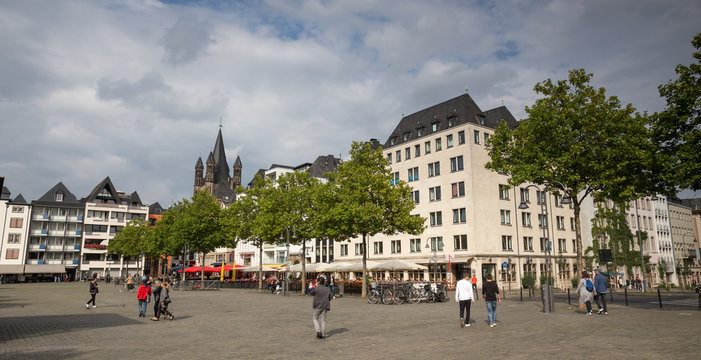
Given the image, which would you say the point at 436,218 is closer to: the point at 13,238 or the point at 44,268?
the point at 44,268

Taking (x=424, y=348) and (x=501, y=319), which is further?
(x=501, y=319)

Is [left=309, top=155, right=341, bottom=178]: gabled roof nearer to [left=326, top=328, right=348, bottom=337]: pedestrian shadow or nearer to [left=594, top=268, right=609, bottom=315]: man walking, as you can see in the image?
[left=594, top=268, right=609, bottom=315]: man walking

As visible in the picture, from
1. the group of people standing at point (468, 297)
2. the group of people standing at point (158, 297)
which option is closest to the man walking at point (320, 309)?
the group of people standing at point (468, 297)

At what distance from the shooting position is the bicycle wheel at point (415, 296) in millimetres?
29531

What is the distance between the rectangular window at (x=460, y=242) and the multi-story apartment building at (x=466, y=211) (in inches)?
4.5

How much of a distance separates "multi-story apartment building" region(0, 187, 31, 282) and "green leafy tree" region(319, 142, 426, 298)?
279ft

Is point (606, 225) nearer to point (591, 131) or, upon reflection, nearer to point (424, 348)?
point (591, 131)

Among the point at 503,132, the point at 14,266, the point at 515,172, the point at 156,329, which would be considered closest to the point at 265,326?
the point at 156,329

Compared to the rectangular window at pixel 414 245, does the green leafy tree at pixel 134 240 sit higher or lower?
higher

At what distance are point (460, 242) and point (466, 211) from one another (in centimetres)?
362

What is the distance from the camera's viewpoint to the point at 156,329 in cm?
1605

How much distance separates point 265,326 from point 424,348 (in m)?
7.12

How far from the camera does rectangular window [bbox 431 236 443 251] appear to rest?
187 ft

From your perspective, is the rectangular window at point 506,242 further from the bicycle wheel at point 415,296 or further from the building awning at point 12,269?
the building awning at point 12,269
